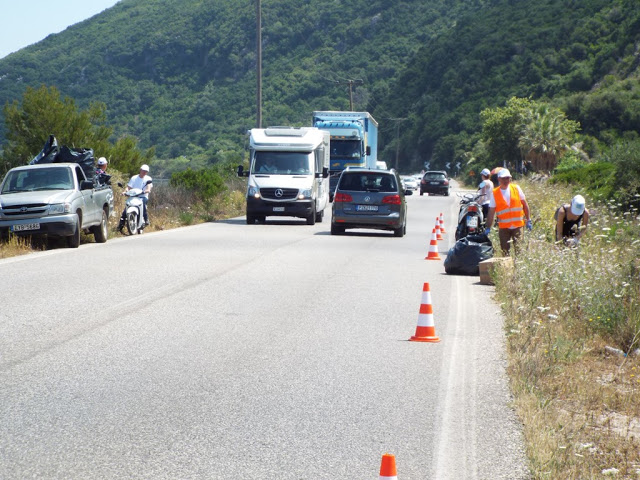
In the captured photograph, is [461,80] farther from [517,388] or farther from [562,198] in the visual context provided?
[517,388]

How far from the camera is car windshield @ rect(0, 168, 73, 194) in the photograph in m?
20.0

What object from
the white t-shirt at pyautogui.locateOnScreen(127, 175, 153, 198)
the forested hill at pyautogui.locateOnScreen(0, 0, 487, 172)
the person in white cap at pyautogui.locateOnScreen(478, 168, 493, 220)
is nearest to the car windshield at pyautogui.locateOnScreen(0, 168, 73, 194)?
the white t-shirt at pyautogui.locateOnScreen(127, 175, 153, 198)

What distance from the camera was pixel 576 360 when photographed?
8719 millimetres

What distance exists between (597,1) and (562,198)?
85495 millimetres

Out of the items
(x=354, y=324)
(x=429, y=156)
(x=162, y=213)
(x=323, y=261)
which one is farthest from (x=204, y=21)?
(x=354, y=324)

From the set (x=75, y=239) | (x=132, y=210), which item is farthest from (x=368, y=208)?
(x=75, y=239)

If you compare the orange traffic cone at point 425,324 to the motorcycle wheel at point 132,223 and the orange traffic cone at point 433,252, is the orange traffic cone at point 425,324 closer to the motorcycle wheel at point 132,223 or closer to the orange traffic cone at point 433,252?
the orange traffic cone at point 433,252

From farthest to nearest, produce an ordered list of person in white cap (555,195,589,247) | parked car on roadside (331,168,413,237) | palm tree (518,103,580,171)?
palm tree (518,103,580,171)
parked car on roadside (331,168,413,237)
person in white cap (555,195,589,247)

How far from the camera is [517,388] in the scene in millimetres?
7445

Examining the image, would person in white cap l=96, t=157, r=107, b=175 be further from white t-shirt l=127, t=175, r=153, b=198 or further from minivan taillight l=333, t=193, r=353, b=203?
minivan taillight l=333, t=193, r=353, b=203

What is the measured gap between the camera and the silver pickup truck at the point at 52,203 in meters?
19.0

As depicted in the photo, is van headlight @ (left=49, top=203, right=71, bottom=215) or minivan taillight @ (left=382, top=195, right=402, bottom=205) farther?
minivan taillight @ (left=382, top=195, right=402, bottom=205)

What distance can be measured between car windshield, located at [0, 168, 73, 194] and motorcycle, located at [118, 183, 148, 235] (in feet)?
12.2

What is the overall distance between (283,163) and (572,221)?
639 inches
